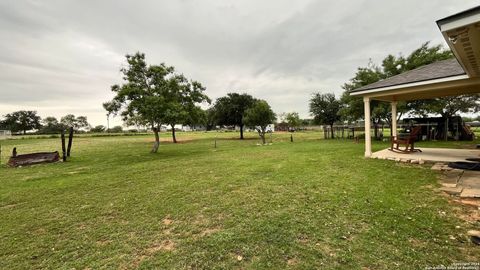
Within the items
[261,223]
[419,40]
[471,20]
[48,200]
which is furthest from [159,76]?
[419,40]

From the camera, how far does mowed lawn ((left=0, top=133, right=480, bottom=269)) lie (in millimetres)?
2430

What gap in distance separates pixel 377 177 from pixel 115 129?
80356 mm

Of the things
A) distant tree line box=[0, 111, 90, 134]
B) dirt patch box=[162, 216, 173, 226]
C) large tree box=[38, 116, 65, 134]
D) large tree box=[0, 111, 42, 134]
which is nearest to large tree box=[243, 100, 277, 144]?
dirt patch box=[162, 216, 173, 226]

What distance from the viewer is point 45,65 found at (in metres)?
14.3

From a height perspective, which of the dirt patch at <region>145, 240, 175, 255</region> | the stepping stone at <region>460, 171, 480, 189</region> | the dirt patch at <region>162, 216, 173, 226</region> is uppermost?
the stepping stone at <region>460, 171, 480, 189</region>

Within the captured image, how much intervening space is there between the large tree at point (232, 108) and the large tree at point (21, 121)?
2838 inches

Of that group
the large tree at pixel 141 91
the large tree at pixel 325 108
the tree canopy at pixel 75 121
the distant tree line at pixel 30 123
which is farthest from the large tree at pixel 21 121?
the large tree at pixel 325 108

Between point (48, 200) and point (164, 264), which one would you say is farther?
point (48, 200)

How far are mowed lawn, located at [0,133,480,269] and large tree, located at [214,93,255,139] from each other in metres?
23.8

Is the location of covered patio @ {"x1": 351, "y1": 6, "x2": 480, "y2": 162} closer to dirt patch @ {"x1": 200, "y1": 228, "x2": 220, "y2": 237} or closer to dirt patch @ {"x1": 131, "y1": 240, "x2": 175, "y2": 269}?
dirt patch @ {"x1": 200, "y1": 228, "x2": 220, "y2": 237}

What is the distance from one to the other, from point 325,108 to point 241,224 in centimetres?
2292

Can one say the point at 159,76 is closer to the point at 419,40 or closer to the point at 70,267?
the point at 70,267

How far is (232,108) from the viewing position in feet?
96.4

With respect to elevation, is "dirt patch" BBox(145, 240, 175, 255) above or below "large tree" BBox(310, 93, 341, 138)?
below
